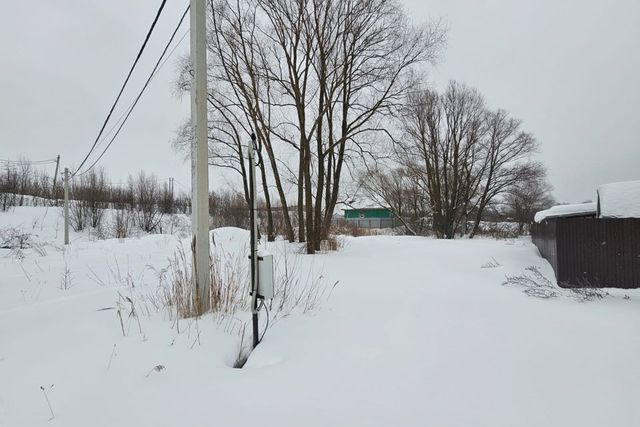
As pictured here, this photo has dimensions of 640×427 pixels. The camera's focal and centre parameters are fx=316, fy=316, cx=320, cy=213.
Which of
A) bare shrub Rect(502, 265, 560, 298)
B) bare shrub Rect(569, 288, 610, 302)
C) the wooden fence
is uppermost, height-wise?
the wooden fence

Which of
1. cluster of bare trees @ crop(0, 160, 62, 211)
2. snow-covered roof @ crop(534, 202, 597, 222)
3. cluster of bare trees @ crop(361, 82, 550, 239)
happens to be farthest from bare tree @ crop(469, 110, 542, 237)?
cluster of bare trees @ crop(0, 160, 62, 211)

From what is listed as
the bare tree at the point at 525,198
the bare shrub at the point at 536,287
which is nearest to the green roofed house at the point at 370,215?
the bare tree at the point at 525,198

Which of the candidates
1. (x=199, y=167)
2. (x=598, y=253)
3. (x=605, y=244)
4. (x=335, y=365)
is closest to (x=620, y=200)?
(x=605, y=244)

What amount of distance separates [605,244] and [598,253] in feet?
0.62

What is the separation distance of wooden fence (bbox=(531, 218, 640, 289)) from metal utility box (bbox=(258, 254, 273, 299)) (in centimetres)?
567

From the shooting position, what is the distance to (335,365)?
96.3 inches

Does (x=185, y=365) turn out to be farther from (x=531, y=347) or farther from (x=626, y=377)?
(x=626, y=377)

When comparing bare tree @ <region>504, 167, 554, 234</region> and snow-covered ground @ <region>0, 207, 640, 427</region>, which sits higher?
bare tree @ <region>504, 167, 554, 234</region>

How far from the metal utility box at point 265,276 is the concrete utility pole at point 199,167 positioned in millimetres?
962

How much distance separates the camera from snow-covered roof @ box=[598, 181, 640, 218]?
215 inches

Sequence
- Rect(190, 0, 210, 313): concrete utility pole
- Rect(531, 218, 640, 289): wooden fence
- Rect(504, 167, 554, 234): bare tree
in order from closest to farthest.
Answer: Rect(190, 0, 210, 313): concrete utility pole, Rect(531, 218, 640, 289): wooden fence, Rect(504, 167, 554, 234): bare tree

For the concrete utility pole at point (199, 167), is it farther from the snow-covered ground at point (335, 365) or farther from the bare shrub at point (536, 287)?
the bare shrub at point (536, 287)

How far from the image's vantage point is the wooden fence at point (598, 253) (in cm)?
537

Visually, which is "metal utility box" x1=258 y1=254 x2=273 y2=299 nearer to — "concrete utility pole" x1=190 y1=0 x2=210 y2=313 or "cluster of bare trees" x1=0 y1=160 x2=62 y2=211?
"concrete utility pole" x1=190 y1=0 x2=210 y2=313
